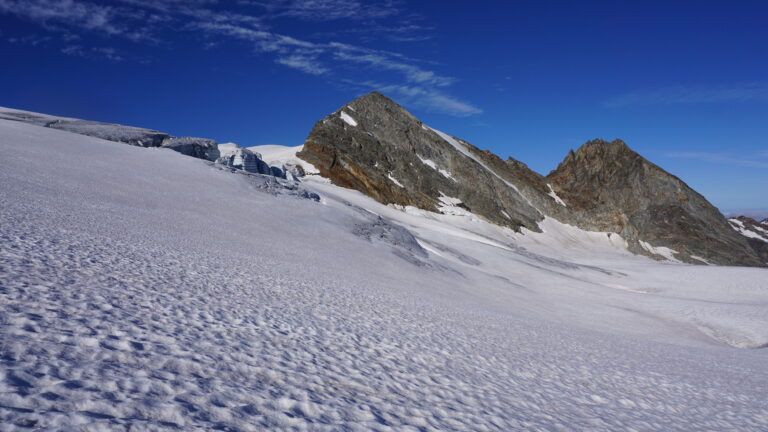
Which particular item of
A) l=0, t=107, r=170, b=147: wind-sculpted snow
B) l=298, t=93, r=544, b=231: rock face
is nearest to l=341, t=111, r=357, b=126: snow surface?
l=298, t=93, r=544, b=231: rock face

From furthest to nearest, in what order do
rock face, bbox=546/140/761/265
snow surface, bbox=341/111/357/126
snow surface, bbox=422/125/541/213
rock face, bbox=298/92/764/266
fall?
snow surface, bbox=422/125/541/213
rock face, bbox=546/140/761/265
snow surface, bbox=341/111/357/126
rock face, bbox=298/92/764/266

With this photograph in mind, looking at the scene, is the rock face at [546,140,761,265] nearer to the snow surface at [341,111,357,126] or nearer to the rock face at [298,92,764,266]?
the rock face at [298,92,764,266]

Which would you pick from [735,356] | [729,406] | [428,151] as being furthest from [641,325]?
[428,151]

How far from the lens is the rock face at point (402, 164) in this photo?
45.9 metres

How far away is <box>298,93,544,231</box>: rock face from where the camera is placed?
4591cm

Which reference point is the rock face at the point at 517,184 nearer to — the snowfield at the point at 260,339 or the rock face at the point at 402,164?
the rock face at the point at 402,164

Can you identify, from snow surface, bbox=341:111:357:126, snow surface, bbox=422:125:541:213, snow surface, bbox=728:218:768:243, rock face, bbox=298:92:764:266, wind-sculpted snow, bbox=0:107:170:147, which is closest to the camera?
wind-sculpted snow, bbox=0:107:170:147

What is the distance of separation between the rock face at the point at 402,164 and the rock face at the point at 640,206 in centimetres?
1299

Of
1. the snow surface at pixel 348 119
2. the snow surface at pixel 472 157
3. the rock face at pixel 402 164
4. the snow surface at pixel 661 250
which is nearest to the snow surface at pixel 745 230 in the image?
the snow surface at pixel 661 250

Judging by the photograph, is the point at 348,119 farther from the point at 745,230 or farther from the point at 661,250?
the point at 745,230

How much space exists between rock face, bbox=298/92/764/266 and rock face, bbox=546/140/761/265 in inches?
6.1

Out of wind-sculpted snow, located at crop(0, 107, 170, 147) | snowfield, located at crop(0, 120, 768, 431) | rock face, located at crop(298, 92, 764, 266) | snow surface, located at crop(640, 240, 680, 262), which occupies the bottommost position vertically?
snowfield, located at crop(0, 120, 768, 431)

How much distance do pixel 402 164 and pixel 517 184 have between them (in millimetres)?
23297

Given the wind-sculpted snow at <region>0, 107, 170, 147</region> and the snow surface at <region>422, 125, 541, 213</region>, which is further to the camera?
the snow surface at <region>422, 125, 541, 213</region>
